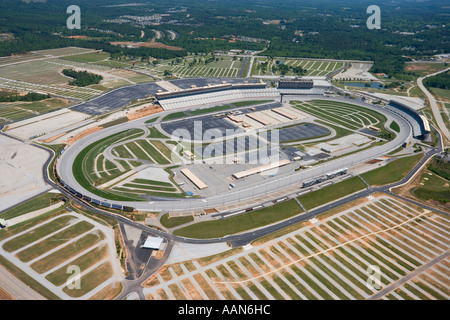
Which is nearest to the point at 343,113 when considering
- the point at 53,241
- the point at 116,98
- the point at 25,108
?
the point at 116,98

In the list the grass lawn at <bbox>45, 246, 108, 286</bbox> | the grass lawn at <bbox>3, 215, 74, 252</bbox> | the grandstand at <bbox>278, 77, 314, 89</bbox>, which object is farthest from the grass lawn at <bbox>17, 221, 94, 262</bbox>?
the grandstand at <bbox>278, 77, 314, 89</bbox>

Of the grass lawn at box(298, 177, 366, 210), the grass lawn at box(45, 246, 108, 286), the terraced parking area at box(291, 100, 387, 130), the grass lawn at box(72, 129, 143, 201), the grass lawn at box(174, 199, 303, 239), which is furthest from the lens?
the terraced parking area at box(291, 100, 387, 130)

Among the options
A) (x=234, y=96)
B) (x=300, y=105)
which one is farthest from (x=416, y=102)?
(x=234, y=96)

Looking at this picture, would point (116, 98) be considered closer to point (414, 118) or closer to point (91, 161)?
point (91, 161)

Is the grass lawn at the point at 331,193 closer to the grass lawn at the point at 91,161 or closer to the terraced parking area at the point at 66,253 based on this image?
the grass lawn at the point at 91,161

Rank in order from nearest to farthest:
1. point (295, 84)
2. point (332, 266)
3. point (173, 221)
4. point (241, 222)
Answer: point (332, 266)
point (173, 221)
point (241, 222)
point (295, 84)

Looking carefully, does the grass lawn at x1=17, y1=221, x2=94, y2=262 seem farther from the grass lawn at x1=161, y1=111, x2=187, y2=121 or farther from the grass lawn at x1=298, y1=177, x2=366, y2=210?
the grass lawn at x1=161, y1=111, x2=187, y2=121

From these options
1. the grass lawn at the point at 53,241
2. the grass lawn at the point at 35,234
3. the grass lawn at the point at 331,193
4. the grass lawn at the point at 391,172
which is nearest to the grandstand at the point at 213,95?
the grass lawn at the point at 391,172
